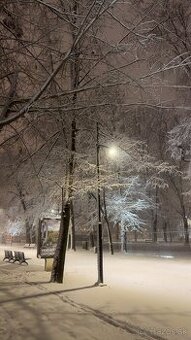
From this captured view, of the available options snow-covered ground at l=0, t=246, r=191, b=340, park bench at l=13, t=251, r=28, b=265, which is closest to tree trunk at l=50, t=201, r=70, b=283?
snow-covered ground at l=0, t=246, r=191, b=340

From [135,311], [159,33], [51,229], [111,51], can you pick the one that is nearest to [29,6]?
[111,51]

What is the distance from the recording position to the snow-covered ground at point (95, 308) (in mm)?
9148

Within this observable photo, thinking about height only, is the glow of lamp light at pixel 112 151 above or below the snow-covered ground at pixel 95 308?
above

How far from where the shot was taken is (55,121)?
899 centimetres

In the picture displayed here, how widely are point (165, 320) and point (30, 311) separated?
3143mm

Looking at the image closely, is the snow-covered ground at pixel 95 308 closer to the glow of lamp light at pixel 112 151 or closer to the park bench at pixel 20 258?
the glow of lamp light at pixel 112 151

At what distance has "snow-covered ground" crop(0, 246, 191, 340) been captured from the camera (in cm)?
915

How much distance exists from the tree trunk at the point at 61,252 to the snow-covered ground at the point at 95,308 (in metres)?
0.47

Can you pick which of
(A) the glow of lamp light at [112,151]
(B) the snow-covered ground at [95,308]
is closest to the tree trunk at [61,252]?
(B) the snow-covered ground at [95,308]

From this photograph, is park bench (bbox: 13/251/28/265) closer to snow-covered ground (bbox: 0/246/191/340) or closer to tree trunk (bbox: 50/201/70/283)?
snow-covered ground (bbox: 0/246/191/340)

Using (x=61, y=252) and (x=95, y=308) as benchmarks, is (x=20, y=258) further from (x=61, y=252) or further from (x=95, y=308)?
(x=95, y=308)

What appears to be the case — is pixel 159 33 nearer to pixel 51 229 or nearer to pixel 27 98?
pixel 27 98

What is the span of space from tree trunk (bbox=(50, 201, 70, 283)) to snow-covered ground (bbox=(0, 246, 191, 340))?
0.47m

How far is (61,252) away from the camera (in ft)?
59.0
